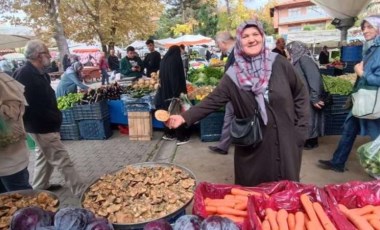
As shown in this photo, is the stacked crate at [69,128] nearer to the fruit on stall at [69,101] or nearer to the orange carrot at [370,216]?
the fruit on stall at [69,101]

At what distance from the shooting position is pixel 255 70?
239cm

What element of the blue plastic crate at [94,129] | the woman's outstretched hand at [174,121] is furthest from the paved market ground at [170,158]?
the woman's outstretched hand at [174,121]

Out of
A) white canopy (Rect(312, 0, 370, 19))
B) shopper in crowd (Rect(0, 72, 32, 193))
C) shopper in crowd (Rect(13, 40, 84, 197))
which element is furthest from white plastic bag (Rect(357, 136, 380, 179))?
white canopy (Rect(312, 0, 370, 19))

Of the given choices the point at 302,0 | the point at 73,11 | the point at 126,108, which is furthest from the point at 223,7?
the point at 126,108

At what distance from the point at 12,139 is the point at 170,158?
10.5 ft

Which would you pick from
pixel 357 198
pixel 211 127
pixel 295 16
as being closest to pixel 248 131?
pixel 357 198

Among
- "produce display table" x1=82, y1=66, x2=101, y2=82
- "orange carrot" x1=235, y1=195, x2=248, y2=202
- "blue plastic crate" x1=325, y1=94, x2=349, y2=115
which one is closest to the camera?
"orange carrot" x1=235, y1=195, x2=248, y2=202

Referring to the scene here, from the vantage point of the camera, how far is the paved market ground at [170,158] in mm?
4492

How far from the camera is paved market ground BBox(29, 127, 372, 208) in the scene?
449 centimetres

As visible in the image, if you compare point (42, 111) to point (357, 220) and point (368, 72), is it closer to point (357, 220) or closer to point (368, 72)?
point (357, 220)

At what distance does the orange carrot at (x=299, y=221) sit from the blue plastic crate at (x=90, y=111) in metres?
5.54

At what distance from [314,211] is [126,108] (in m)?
5.40

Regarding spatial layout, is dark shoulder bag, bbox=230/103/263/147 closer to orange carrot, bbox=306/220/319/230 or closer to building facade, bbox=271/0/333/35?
orange carrot, bbox=306/220/319/230

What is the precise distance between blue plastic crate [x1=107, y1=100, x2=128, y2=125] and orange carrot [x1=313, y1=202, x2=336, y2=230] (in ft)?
18.9
